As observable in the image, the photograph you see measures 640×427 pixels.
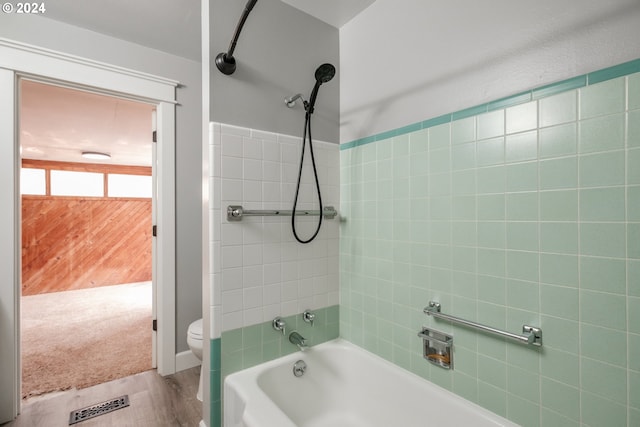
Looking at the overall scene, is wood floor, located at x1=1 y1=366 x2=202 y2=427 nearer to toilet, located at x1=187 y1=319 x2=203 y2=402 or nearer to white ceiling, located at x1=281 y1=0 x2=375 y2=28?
toilet, located at x1=187 y1=319 x2=203 y2=402

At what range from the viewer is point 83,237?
502 cm

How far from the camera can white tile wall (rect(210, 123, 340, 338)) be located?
136cm

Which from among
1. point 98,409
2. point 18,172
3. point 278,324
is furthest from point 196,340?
point 18,172

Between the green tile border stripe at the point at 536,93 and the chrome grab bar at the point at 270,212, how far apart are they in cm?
55

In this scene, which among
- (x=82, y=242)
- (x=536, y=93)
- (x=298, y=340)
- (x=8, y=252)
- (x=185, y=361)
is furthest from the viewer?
(x=82, y=242)

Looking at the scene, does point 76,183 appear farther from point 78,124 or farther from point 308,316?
point 308,316

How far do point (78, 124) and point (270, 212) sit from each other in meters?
3.59

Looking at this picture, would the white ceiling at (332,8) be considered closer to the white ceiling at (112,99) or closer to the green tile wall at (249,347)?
the white ceiling at (112,99)

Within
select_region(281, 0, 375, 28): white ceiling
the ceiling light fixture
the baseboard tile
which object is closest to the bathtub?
the baseboard tile

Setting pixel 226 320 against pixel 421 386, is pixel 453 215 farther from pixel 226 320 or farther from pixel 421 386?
pixel 226 320

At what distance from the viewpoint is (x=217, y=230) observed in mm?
1340

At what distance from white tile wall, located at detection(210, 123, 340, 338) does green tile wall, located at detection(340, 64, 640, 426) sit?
0.39 meters

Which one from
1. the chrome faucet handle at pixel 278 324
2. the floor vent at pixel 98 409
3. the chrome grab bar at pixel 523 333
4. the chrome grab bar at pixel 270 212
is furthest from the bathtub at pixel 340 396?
the floor vent at pixel 98 409

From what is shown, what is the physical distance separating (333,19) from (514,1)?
3.27ft
